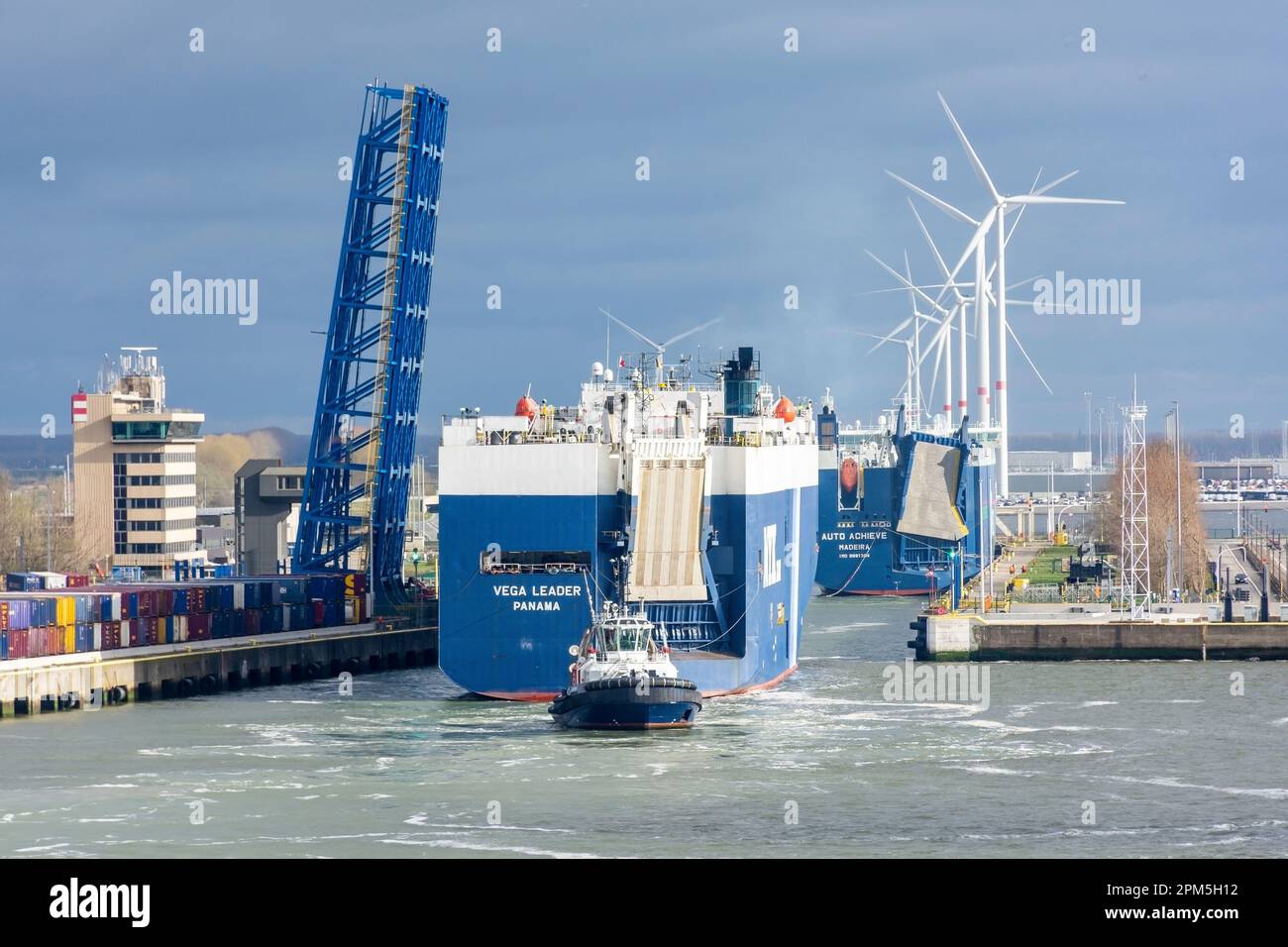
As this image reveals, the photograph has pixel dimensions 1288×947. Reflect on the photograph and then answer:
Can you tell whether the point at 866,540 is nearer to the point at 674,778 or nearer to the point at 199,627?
the point at 199,627

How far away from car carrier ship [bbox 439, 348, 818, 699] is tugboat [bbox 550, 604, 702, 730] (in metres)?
3.08

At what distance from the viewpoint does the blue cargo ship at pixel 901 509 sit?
378 ft

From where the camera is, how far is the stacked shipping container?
68.6 m

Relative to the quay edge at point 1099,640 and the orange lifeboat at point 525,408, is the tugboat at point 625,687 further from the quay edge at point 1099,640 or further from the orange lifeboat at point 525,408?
the quay edge at point 1099,640

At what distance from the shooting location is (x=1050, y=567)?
452 feet

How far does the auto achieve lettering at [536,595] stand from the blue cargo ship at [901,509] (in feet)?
168

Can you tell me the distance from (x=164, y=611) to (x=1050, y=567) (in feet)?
254

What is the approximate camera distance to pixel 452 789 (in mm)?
48062

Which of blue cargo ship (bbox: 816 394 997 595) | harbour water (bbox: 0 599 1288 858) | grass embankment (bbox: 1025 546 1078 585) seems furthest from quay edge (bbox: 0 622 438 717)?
grass embankment (bbox: 1025 546 1078 585)

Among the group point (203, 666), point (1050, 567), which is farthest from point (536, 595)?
point (1050, 567)

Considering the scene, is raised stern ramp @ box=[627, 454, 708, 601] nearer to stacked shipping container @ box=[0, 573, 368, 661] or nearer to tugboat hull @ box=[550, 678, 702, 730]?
tugboat hull @ box=[550, 678, 702, 730]

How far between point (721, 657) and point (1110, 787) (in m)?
16.5
